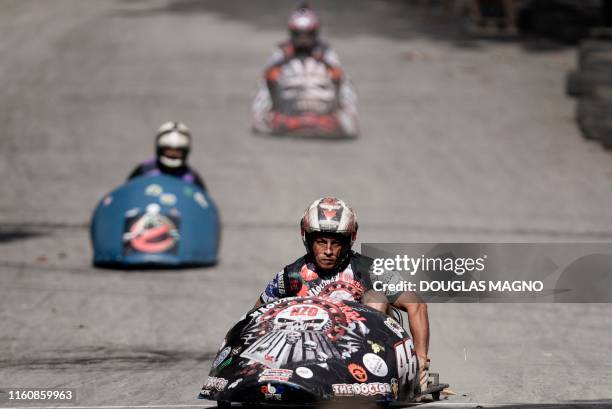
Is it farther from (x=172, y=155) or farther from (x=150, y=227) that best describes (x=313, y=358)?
(x=172, y=155)

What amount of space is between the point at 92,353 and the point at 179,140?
532cm

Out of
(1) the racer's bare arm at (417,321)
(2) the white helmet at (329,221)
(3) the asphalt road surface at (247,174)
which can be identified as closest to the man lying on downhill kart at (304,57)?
(3) the asphalt road surface at (247,174)

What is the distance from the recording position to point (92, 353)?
40.2ft

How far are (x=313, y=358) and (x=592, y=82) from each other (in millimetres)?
17768

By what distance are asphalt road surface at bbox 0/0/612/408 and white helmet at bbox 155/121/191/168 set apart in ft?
4.42

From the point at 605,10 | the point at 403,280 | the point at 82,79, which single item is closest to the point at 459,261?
the point at 403,280

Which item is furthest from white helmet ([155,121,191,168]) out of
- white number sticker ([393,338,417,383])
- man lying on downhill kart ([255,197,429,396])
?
white number sticker ([393,338,417,383])

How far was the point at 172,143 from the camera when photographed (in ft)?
56.2

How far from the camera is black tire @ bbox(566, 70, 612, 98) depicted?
962 inches

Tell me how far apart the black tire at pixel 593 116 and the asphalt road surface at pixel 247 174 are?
1.19ft

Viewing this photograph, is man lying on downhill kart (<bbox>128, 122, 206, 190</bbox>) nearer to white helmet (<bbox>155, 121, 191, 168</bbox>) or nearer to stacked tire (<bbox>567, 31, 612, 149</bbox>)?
white helmet (<bbox>155, 121, 191, 168</bbox>)

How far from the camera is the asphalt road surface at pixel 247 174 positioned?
39.7ft

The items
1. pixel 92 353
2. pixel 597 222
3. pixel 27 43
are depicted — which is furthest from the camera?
pixel 27 43

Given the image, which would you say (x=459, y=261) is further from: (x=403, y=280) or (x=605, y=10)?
(x=605, y=10)
